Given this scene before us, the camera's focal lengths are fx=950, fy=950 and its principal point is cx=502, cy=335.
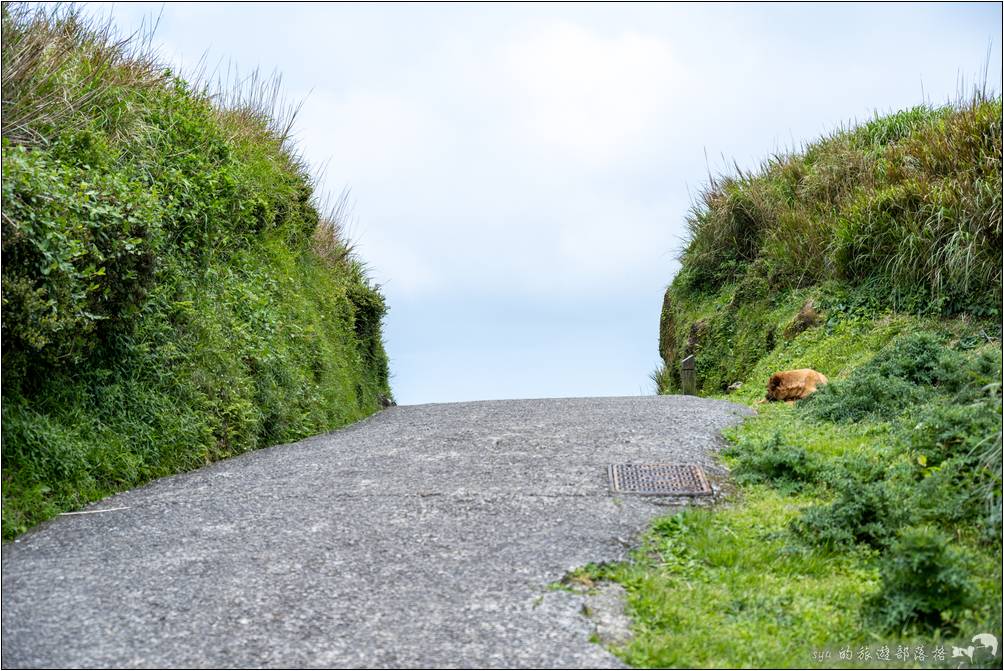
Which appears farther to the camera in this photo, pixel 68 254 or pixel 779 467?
pixel 779 467

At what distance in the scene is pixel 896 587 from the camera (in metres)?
4.21

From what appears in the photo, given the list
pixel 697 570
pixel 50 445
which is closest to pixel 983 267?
pixel 697 570

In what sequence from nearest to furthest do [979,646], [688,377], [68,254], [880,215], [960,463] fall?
1. [979,646]
2. [960,463]
3. [68,254]
4. [880,215]
5. [688,377]

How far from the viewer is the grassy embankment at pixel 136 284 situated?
6043 millimetres

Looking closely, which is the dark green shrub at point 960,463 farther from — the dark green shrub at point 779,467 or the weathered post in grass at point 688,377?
the weathered post in grass at point 688,377

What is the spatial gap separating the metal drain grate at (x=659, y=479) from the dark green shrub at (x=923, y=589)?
6.60ft

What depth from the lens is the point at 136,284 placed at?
6969mm

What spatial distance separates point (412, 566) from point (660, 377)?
1508 centimetres

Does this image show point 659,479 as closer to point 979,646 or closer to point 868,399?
point 979,646

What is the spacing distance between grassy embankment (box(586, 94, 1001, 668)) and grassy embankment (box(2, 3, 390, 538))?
389 centimetres

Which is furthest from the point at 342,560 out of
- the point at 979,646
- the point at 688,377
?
the point at 688,377

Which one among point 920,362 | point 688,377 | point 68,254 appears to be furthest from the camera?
point 688,377

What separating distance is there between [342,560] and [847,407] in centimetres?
527

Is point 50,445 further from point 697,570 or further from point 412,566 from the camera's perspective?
point 697,570
